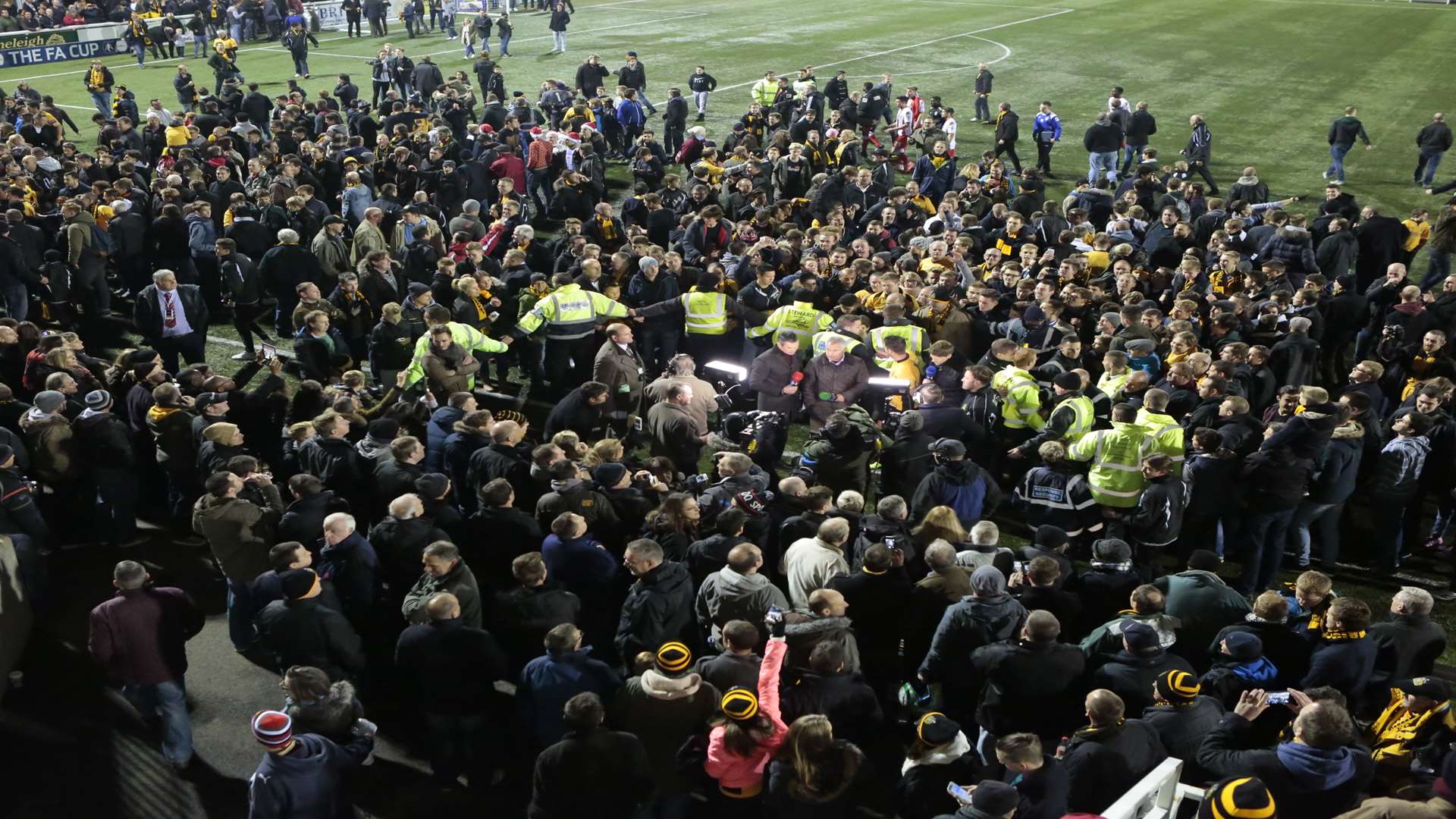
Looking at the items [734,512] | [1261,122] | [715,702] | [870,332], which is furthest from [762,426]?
[1261,122]

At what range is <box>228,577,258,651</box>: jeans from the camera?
318 inches

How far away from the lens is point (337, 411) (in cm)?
896

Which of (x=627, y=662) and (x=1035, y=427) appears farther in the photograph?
A: (x=1035, y=427)

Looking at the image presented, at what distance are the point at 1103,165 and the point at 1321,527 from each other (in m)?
13.0

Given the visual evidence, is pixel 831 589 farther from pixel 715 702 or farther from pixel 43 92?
pixel 43 92

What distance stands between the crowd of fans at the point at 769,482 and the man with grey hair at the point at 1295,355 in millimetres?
49

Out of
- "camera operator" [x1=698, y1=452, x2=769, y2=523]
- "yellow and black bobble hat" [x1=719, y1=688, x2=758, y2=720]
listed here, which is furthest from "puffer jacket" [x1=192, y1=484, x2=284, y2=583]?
"yellow and black bobble hat" [x1=719, y1=688, x2=758, y2=720]

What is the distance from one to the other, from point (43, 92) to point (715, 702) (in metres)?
33.8

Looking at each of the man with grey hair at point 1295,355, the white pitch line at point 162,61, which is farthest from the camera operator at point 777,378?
the white pitch line at point 162,61

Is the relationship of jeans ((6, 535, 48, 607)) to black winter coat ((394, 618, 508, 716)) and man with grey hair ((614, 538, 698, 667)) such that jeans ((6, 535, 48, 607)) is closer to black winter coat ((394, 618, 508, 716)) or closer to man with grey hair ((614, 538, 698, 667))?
black winter coat ((394, 618, 508, 716))

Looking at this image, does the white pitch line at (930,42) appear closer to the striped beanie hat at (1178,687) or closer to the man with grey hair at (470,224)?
the man with grey hair at (470,224)

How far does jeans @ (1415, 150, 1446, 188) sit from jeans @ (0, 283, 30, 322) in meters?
22.3

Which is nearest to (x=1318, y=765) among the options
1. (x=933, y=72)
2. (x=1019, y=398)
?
(x=1019, y=398)

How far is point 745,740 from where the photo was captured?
585 centimetres
